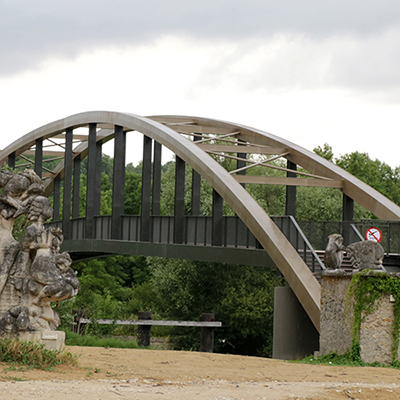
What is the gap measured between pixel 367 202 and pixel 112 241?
35.2 feet

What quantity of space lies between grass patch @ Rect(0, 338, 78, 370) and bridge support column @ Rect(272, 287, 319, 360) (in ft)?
32.4

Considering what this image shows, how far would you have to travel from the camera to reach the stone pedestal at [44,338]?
1009 cm

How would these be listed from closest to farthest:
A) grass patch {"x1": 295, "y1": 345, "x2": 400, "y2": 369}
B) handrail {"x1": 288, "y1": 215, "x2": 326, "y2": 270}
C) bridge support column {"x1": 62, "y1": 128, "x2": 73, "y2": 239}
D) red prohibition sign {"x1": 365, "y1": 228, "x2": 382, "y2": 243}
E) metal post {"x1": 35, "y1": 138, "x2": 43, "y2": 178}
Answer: grass patch {"x1": 295, "y1": 345, "x2": 400, "y2": 369} → handrail {"x1": 288, "y1": 215, "x2": 326, "y2": 270} → red prohibition sign {"x1": 365, "y1": 228, "x2": 382, "y2": 243} → bridge support column {"x1": 62, "y1": 128, "x2": 73, "y2": 239} → metal post {"x1": 35, "y1": 138, "x2": 43, "y2": 178}

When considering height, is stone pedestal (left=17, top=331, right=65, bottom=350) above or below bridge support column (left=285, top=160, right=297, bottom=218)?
below

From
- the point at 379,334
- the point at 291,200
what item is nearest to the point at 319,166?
the point at 291,200

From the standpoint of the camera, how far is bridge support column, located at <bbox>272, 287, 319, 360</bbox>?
1880 centimetres

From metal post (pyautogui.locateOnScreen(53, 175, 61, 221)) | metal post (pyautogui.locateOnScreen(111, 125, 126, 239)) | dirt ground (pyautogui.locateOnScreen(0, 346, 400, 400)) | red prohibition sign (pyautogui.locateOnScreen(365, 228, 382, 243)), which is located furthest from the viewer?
metal post (pyautogui.locateOnScreen(53, 175, 61, 221))

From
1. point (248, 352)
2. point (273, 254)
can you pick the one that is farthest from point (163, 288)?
point (273, 254)

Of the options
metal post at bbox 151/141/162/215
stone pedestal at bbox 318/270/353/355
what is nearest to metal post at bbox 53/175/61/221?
metal post at bbox 151/141/162/215

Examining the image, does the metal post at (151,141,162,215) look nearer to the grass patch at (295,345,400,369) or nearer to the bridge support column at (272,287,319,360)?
the bridge support column at (272,287,319,360)

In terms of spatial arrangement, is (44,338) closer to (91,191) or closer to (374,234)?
(374,234)

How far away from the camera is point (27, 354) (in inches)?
377

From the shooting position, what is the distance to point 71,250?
103 ft

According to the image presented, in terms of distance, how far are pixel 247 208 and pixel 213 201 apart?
15.5 ft
